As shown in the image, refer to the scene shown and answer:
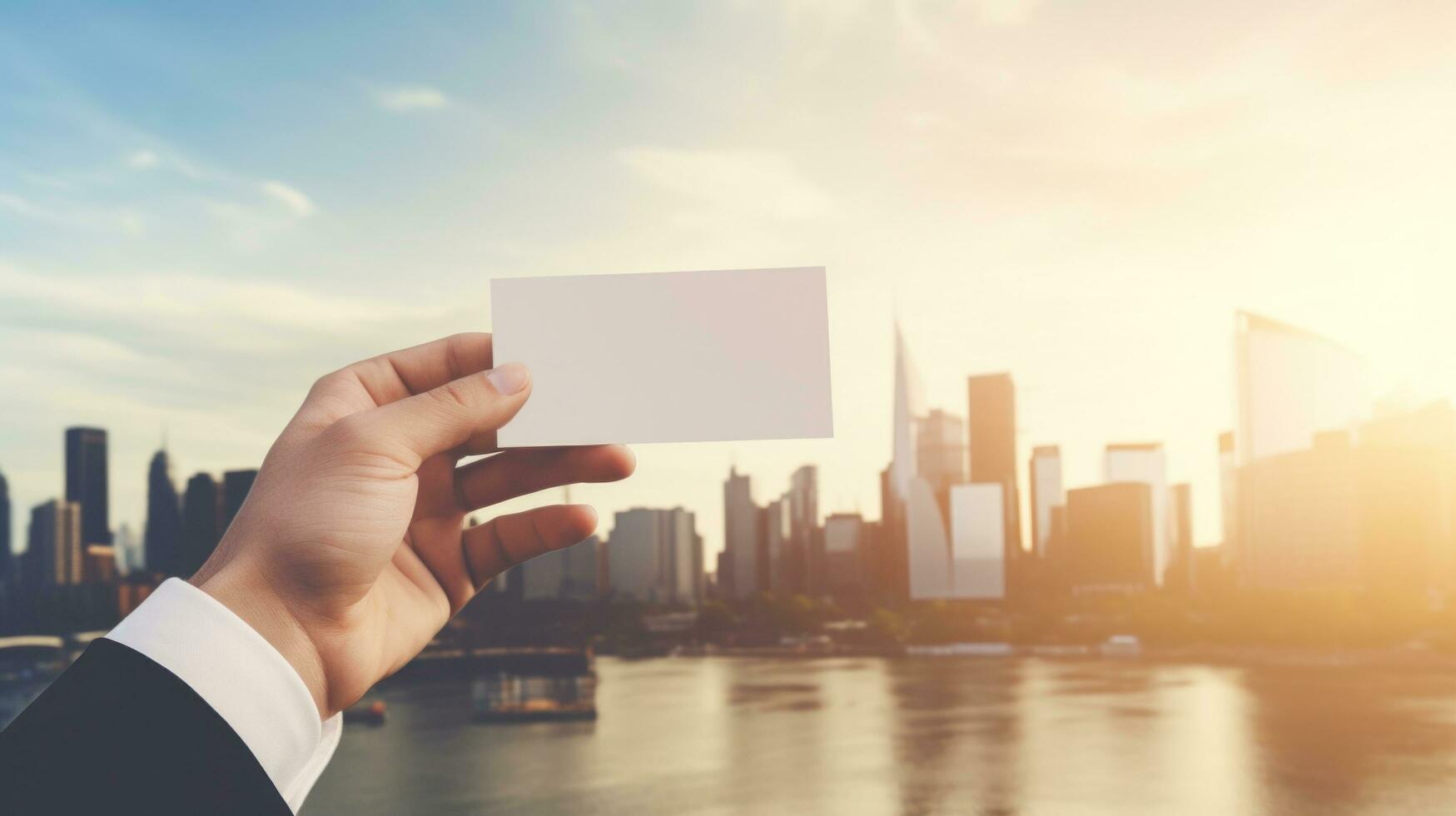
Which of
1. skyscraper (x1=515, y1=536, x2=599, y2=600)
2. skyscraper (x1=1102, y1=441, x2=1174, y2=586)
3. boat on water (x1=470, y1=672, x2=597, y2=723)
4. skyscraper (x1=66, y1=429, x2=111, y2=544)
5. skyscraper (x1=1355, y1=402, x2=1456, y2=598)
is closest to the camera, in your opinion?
boat on water (x1=470, y1=672, x2=597, y2=723)

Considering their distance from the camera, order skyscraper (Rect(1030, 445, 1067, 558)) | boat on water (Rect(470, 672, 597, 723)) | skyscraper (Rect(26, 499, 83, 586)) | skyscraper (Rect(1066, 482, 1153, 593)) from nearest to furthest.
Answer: boat on water (Rect(470, 672, 597, 723))
skyscraper (Rect(1066, 482, 1153, 593))
skyscraper (Rect(26, 499, 83, 586))
skyscraper (Rect(1030, 445, 1067, 558))

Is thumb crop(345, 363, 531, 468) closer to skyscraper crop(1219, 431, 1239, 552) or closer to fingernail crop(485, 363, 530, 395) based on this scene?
fingernail crop(485, 363, 530, 395)

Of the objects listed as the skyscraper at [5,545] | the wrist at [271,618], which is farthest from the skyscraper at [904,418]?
the wrist at [271,618]

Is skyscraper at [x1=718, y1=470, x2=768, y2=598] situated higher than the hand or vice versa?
the hand

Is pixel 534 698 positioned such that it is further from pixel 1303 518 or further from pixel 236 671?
pixel 236 671

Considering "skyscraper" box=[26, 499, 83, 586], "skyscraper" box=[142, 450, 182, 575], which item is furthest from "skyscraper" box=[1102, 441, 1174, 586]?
"skyscraper" box=[26, 499, 83, 586]

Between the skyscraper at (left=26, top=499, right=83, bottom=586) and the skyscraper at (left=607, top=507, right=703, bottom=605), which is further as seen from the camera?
the skyscraper at (left=26, top=499, right=83, bottom=586)

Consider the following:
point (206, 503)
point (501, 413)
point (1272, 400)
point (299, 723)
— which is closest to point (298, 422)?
point (501, 413)
